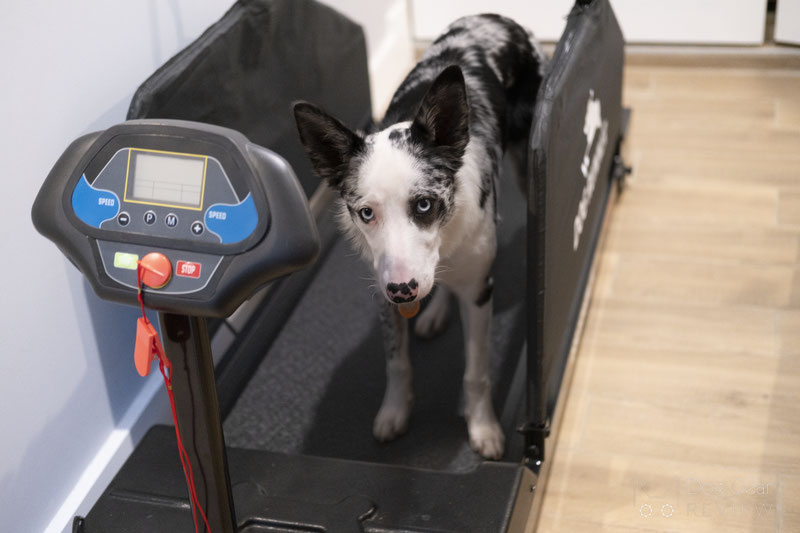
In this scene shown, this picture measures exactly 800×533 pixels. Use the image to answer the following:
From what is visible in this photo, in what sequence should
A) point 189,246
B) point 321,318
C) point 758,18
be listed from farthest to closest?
point 758,18, point 321,318, point 189,246

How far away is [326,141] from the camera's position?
1.63 meters

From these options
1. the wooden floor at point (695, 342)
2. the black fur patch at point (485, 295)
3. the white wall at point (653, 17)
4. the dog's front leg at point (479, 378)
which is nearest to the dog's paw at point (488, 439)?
the dog's front leg at point (479, 378)

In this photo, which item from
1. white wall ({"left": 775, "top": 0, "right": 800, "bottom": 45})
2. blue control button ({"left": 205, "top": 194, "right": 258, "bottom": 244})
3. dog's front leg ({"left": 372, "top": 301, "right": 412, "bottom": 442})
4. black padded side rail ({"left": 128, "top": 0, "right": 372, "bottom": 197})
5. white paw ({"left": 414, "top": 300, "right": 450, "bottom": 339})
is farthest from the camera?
white wall ({"left": 775, "top": 0, "right": 800, "bottom": 45})

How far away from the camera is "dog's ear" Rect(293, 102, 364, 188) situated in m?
1.56

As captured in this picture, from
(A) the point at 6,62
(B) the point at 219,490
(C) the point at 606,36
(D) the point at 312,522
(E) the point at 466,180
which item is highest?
(A) the point at 6,62

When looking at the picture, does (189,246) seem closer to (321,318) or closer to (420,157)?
(420,157)

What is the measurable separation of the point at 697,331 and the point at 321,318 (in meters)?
1.08

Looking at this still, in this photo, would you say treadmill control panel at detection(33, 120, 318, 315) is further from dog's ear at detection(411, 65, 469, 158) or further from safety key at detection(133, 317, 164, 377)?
dog's ear at detection(411, 65, 469, 158)

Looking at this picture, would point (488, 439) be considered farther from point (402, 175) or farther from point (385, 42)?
point (385, 42)

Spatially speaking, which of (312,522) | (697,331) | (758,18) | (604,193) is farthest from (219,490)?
(758,18)

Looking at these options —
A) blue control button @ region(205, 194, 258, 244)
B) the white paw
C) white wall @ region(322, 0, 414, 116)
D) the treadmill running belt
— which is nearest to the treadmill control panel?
blue control button @ region(205, 194, 258, 244)

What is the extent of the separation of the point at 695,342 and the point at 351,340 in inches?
37.8

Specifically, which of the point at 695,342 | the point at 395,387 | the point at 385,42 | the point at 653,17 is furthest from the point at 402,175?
the point at 653,17

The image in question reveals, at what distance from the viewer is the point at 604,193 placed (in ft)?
8.70
